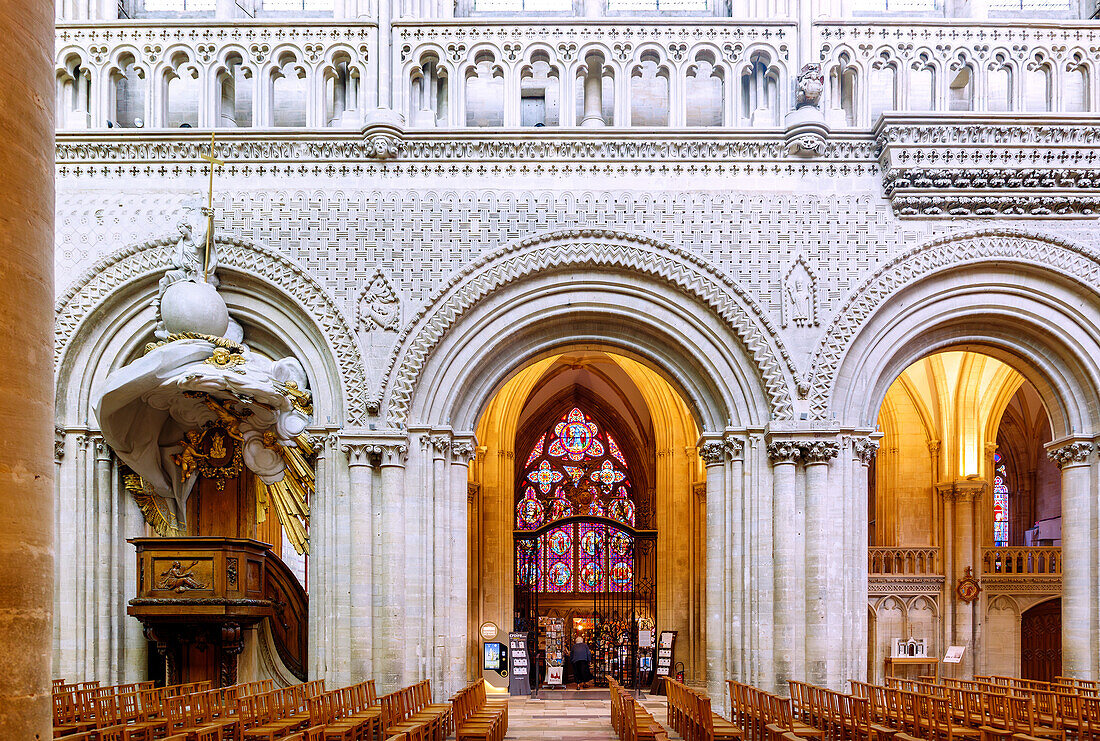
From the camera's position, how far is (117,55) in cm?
1511

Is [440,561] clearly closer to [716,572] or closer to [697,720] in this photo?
[716,572]

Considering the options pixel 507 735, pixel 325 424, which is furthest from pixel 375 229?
pixel 507 735

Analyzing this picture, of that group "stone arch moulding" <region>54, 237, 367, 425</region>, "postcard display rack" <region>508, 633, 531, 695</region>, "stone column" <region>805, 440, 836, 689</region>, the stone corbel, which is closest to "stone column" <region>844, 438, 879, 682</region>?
"stone column" <region>805, 440, 836, 689</region>

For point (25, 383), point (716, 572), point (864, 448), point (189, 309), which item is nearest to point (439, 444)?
point (189, 309)

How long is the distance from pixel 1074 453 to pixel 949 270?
3174 millimetres

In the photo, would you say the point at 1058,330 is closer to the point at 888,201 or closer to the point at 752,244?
the point at 888,201

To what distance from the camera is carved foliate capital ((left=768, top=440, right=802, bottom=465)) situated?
47.4ft


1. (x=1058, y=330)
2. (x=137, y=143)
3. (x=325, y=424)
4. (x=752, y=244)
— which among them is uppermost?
(x=137, y=143)

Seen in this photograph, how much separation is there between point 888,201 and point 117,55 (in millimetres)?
11113

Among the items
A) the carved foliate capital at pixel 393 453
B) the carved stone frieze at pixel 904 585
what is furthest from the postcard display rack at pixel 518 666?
the carved stone frieze at pixel 904 585

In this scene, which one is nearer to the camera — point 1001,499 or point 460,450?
point 460,450

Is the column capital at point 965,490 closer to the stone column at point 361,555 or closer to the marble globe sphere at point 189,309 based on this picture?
the stone column at point 361,555

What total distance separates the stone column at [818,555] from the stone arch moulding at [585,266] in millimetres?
691

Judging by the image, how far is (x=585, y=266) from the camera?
49.2 feet
